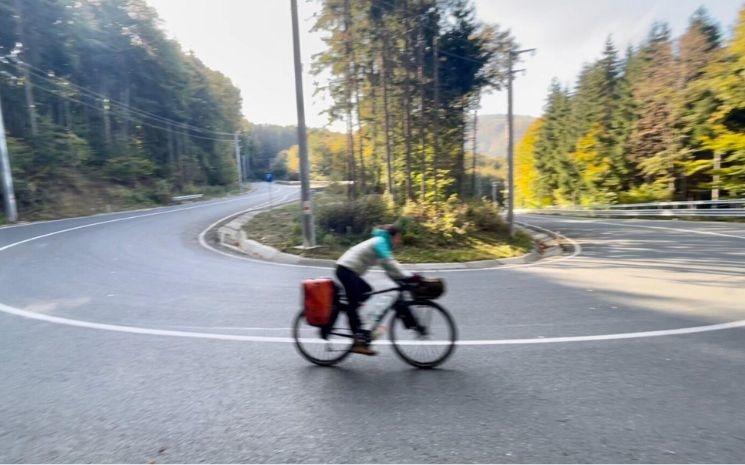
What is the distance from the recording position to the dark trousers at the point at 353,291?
4.75 meters

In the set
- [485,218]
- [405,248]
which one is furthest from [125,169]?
[485,218]

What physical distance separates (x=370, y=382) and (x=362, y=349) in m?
0.51

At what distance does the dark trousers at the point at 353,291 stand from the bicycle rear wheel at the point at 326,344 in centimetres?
12

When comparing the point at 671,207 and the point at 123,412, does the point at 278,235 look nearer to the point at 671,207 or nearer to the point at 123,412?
the point at 123,412

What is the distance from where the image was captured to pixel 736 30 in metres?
25.2

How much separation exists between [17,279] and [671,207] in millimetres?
35800

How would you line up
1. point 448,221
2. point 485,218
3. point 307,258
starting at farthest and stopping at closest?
point 485,218 → point 448,221 → point 307,258

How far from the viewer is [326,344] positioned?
491 cm

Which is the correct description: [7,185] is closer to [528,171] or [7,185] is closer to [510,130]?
[510,130]

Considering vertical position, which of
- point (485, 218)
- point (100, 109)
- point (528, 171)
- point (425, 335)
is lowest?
point (425, 335)

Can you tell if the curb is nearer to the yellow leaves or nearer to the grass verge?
the grass verge

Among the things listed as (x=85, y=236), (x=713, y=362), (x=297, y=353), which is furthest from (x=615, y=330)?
(x=85, y=236)

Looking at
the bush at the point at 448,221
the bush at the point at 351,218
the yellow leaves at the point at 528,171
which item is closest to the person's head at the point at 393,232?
the bush at the point at 448,221

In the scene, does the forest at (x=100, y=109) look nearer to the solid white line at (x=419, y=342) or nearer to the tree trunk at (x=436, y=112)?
the tree trunk at (x=436, y=112)
